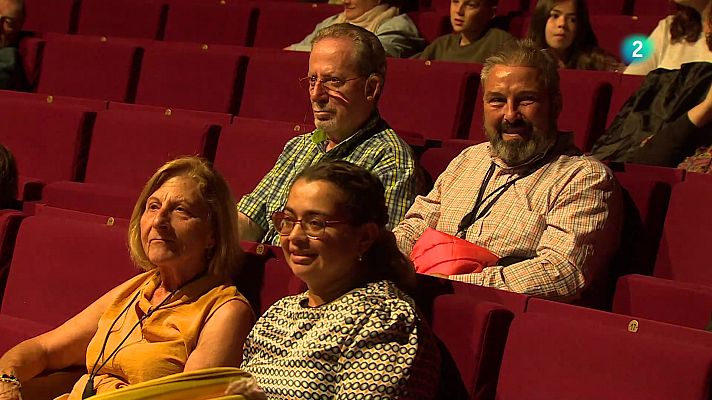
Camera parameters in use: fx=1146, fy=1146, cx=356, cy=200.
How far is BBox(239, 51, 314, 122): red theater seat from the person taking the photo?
1321 millimetres

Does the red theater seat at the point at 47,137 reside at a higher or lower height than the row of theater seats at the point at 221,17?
lower

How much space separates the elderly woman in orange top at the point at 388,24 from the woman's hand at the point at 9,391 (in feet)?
2.54

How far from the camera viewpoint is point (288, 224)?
702mm

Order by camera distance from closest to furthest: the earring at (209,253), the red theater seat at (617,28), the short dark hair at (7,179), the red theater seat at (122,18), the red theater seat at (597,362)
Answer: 1. the red theater seat at (597,362)
2. the earring at (209,253)
3. the short dark hair at (7,179)
4. the red theater seat at (617,28)
5. the red theater seat at (122,18)

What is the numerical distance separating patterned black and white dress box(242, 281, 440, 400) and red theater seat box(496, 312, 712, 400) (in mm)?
49

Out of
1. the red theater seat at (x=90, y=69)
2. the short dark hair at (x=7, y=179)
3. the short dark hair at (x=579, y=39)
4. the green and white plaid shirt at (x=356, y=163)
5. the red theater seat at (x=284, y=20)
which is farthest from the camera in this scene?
the red theater seat at (x=284, y=20)

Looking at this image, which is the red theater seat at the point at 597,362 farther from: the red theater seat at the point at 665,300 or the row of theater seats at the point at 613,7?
the row of theater seats at the point at 613,7

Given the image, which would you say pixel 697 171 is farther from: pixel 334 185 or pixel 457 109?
pixel 334 185

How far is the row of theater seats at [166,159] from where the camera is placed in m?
0.88

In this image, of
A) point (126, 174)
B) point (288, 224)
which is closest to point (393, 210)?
point (288, 224)

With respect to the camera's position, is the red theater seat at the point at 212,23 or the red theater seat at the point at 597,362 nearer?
the red theater seat at the point at 597,362

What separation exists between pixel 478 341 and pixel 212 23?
1.14m

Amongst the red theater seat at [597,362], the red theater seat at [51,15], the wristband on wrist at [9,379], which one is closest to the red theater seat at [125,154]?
the wristband on wrist at [9,379]

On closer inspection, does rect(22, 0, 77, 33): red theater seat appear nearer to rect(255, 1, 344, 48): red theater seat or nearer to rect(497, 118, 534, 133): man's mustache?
rect(255, 1, 344, 48): red theater seat
